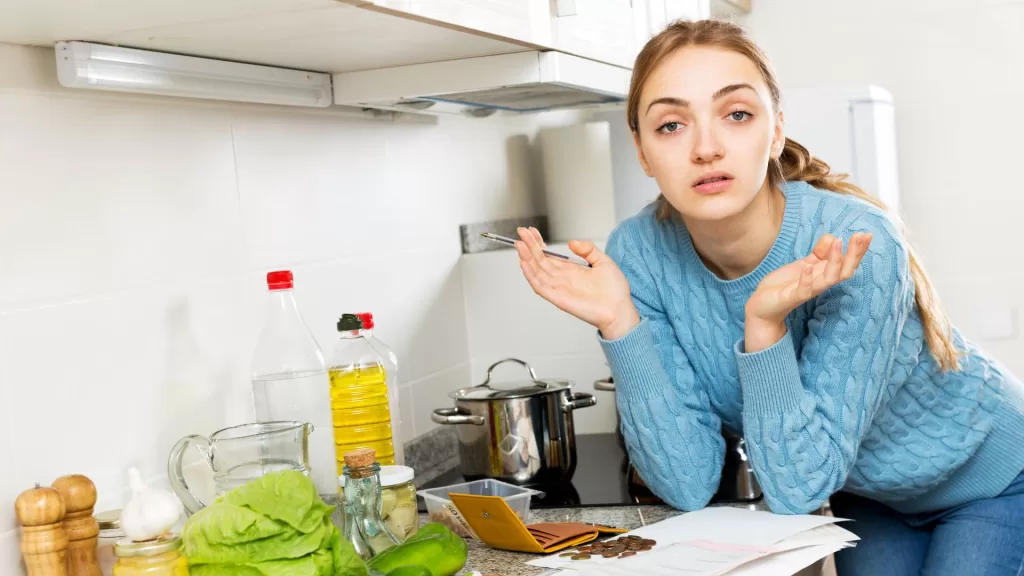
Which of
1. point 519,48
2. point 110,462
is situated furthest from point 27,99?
point 519,48

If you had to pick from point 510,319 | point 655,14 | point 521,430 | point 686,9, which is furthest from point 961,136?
point 521,430

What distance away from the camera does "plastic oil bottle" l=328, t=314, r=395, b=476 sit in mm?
1514

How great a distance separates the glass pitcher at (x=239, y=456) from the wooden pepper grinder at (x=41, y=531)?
0.18 m

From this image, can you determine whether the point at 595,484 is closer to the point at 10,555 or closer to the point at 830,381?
the point at 830,381

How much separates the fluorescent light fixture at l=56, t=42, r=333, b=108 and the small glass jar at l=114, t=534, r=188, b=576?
0.49m

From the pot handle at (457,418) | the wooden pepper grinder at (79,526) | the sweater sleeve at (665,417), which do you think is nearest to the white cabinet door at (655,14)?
the sweater sleeve at (665,417)

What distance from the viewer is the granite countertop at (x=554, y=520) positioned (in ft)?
4.10

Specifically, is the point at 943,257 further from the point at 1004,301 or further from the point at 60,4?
the point at 60,4

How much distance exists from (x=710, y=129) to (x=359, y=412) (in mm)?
613

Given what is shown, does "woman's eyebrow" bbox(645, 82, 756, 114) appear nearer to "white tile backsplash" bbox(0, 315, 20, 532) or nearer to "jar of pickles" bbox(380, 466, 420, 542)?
"jar of pickles" bbox(380, 466, 420, 542)

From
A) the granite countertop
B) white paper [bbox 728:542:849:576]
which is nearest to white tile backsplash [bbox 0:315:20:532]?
the granite countertop

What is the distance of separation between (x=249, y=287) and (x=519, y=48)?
50 centimetres

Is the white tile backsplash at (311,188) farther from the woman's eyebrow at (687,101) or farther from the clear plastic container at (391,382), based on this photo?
the woman's eyebrow at (687,101)

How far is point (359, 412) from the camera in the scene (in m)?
1.52
